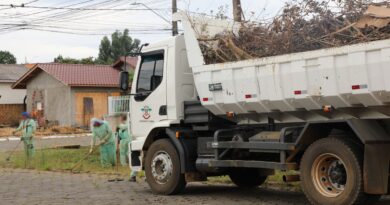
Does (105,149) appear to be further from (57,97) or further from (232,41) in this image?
(57,97)

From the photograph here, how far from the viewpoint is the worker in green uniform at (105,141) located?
17297 mm

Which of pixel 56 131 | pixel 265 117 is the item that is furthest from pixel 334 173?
pixel 56 131

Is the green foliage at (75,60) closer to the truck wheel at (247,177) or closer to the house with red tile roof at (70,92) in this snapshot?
the house with red tile roof at (70,92)

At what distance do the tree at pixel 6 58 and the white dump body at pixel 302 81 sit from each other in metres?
82.7

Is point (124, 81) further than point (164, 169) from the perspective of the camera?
Yes

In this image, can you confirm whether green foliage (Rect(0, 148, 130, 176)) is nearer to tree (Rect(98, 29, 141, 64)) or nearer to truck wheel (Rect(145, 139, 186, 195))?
truck wheel (Rect(145, 139, 186, 195))

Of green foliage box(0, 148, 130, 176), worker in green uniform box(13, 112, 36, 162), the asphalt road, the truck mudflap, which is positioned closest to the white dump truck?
the truck mudflap

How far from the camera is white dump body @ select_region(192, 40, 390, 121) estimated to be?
7.72 m

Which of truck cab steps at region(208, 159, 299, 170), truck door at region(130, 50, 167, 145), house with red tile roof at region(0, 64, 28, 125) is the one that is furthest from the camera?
house with red tile roof at region(0, 64, 28, 125)

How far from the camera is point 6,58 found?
89125 mm

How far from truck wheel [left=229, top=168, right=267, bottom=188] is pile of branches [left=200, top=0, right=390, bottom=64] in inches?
99.1

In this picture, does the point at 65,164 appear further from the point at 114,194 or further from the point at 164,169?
the point at 164,169

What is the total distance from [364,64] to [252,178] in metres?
4.76

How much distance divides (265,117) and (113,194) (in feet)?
11.0
